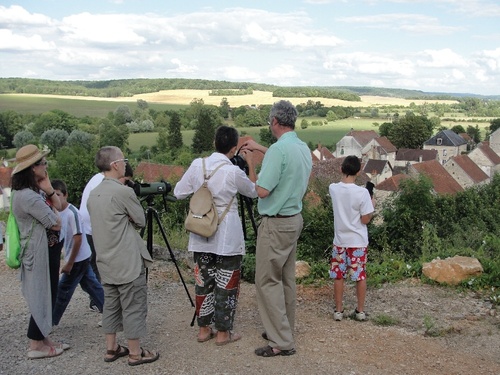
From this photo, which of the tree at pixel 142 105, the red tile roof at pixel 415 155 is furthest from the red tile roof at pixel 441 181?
the tree at pixel 142 105

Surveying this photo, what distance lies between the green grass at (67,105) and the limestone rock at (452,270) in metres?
71.6

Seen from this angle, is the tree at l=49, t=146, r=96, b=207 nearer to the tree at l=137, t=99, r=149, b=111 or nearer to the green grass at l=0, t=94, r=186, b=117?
the green grass at l=0, t=94, r=186, b=117

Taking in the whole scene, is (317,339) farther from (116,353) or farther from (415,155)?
(415,155)

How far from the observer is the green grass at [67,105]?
75675 millimetres

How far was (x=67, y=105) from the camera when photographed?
83.1m

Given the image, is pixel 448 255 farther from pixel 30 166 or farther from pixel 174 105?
pixel 174 105

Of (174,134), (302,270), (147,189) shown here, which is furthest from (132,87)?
(147,189)

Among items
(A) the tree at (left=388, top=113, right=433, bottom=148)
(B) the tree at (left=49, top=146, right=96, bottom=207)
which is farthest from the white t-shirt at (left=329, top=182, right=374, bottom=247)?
(A) the tree at (left=388, top=113, right=433, bottom=148)

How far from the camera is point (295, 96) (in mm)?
85812

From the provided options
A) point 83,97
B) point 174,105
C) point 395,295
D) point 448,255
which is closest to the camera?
point 395,295

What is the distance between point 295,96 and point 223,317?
83.3 m

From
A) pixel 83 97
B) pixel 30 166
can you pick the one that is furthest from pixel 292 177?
pixel 83 97

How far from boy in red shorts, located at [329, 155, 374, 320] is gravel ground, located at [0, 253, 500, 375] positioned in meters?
0.47

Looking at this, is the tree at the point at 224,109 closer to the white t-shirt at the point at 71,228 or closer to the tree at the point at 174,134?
the tree at the point at 174,134
